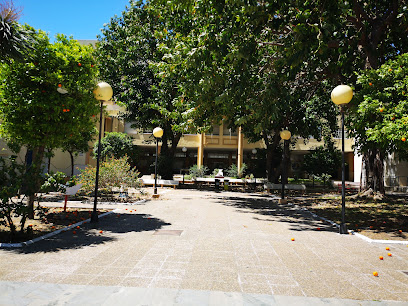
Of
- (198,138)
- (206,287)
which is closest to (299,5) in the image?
(206,287)

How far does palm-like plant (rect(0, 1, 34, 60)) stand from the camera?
19.8 feet

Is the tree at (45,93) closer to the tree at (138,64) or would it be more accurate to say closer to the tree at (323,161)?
the tree at (138,64)

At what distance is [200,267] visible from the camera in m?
4.23

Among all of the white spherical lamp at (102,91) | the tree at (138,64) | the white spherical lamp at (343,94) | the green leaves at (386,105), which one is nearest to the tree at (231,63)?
the white spherical lamp at (343,94)

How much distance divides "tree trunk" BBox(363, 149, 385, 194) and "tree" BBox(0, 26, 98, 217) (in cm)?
1295

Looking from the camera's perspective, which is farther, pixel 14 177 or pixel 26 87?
pixel 26 87

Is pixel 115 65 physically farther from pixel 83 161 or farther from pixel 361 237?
pixel 361 237

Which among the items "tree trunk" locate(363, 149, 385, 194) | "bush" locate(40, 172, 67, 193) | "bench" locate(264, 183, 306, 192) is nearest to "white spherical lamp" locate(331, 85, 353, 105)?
"bush" locate(40, 172, 67, 193)

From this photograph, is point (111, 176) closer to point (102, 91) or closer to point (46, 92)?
point (102, 91)

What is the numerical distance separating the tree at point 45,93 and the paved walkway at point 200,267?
2.19 metres

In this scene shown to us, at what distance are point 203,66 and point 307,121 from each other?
9355 millimetres

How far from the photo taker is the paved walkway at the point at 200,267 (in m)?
3.31

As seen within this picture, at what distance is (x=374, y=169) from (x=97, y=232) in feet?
42.7

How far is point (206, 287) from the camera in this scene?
3523 millimetres
